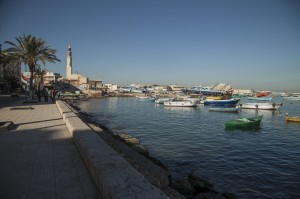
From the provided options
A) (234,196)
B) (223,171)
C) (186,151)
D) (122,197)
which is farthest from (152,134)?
(122,197)

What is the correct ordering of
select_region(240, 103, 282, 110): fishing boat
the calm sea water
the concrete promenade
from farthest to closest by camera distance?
select_region(240, 103, 282, 110): fishing boat
the calm sea water
the concrete promenade

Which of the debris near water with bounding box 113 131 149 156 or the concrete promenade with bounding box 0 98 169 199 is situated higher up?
the concrete promenade with bounding box 0 98 169 199

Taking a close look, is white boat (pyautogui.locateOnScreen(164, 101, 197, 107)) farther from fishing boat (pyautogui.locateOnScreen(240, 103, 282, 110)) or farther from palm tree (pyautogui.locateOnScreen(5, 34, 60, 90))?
palm tree (pyautogui.locateOnScreen(5, 34, 60, 90))

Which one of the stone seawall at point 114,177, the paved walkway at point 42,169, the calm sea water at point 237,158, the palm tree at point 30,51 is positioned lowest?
the calm sea water at point 237,158

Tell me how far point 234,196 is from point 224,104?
5573 centimetres

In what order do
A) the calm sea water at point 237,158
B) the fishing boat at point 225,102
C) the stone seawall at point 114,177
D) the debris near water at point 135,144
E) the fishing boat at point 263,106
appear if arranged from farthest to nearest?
the fishing boat at point 225,102, the fishing boat at point 263,106, the debris near water at point 135,144, the calm sea water at point 237,158, the stone seawall at point 114,177

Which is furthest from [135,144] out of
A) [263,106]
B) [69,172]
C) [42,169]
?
[263,106]

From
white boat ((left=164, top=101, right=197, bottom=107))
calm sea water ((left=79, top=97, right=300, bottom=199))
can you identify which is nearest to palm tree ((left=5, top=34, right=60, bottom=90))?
calm sea water ((left=79, top=97, right=300, bottom=199))

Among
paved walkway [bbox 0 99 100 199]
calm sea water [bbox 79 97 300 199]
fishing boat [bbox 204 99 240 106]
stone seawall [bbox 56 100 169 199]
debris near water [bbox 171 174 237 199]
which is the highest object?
stone seawall [bbox 56 100 169 199]

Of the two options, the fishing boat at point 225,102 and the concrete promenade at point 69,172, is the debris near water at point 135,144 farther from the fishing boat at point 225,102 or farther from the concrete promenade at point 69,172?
the fishing boat at point 225,102

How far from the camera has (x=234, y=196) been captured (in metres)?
9.79

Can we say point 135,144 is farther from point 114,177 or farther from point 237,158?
point 114,177

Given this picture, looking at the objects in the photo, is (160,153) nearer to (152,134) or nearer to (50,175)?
(152,134)

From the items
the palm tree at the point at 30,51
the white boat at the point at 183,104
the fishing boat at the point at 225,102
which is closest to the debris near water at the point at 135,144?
Result: the palm tree at the point at 30,51
